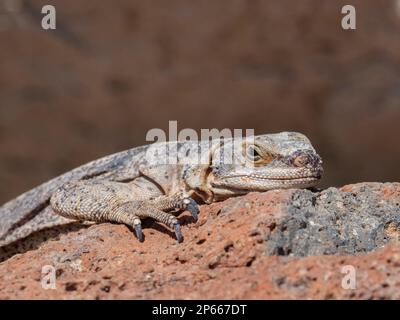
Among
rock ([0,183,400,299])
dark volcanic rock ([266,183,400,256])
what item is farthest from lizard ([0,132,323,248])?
dark volcanic rock ([266,183,400,256])

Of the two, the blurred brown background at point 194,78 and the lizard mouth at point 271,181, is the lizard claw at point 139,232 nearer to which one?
the lizard mouth at point 271,181

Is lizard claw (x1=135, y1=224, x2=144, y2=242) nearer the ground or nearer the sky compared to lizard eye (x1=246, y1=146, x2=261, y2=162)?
nearer the ground

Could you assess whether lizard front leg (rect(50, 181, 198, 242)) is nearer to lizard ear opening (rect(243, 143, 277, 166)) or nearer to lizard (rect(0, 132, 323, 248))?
lizard (rect(0, 132, 323, 248))

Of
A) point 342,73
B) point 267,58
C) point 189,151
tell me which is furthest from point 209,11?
point 189,151

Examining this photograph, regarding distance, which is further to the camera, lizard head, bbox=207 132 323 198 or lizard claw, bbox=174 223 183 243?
lizard head, bbox=207 132 323 198

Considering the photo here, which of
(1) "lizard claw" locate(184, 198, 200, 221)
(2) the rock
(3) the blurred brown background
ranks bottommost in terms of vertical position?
(2) the rock

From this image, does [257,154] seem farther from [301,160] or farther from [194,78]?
[194,78]
